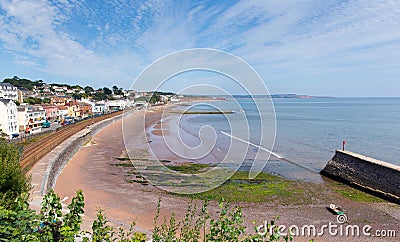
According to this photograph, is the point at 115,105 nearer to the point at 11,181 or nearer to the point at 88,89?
the point at 88,89

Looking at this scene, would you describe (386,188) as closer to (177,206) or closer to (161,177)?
(177,206)

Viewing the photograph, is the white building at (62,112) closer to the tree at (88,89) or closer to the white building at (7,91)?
the white building at (7,91)

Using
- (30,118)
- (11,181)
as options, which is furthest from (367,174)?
(30,118)

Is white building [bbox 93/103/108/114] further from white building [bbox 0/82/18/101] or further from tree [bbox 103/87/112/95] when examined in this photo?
tree [bbox 103/87/112/95]

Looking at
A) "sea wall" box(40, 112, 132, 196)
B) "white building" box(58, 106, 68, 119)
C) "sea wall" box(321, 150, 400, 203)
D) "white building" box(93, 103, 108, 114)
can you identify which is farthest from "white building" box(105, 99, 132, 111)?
"sea wall" box(321, 150, 400, 203)

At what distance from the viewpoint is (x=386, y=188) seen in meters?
13.2

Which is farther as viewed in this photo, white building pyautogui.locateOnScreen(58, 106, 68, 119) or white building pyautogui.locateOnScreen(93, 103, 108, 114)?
white building pyautogui.locateOnScreen(93, 103, 108, 114)

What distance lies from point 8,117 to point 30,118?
7.27 m

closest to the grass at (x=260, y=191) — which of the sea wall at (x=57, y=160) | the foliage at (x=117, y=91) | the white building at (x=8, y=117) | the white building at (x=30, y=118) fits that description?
the sea wall at (x=57, y=160)

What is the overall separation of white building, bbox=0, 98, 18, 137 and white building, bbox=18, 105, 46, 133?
1.68 m

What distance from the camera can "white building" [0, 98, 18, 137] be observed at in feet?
105

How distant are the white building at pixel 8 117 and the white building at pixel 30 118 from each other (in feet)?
5.50

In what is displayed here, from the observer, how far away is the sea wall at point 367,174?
12875mm

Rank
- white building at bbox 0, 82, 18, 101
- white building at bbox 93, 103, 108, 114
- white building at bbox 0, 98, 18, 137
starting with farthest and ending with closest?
1. white building at bbox 93, 103, 108, 114
2. white building at bbox 0, 82, 18, 101
3. white building at bbox 0, 98, 18, 137
